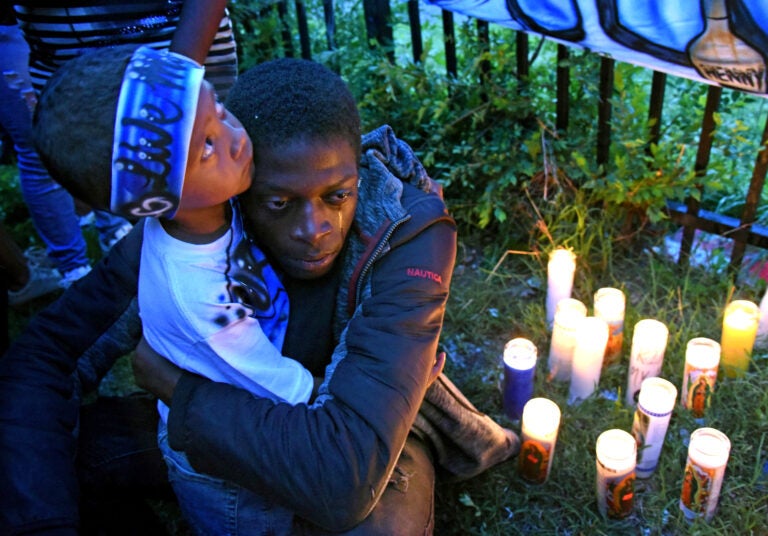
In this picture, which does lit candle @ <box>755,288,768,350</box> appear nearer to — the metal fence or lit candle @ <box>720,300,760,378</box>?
lit candle @ <box>720,300,760,378</box>

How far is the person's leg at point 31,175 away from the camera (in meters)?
3.18

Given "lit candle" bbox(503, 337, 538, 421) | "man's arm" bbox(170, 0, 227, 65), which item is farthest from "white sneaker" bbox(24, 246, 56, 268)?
"lit candle" bbox(503, 337, 538, 421)

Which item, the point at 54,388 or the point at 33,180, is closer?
the point at 54,388

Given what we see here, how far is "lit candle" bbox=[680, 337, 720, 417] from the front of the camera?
2.73 meters

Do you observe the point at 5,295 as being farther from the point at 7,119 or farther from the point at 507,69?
the point at 507,69

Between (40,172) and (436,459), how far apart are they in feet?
7.73

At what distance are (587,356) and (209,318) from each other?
171 cm

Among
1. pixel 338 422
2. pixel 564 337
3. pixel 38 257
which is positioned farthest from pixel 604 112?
pixel 38 257

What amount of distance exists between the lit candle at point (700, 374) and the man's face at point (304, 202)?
162cm

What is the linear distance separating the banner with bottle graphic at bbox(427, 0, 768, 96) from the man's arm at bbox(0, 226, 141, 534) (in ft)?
6.39

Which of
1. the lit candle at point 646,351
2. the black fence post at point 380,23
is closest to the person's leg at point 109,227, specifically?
the black fence post at point 380,23

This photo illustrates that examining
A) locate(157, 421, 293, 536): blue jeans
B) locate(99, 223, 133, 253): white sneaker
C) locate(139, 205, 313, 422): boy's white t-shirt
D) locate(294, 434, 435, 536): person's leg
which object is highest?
locate(139, 205, 313, 422): boy's white t-shirt

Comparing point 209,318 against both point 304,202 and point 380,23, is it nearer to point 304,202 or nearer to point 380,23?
point 304,202

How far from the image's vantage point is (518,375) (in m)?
2.79
